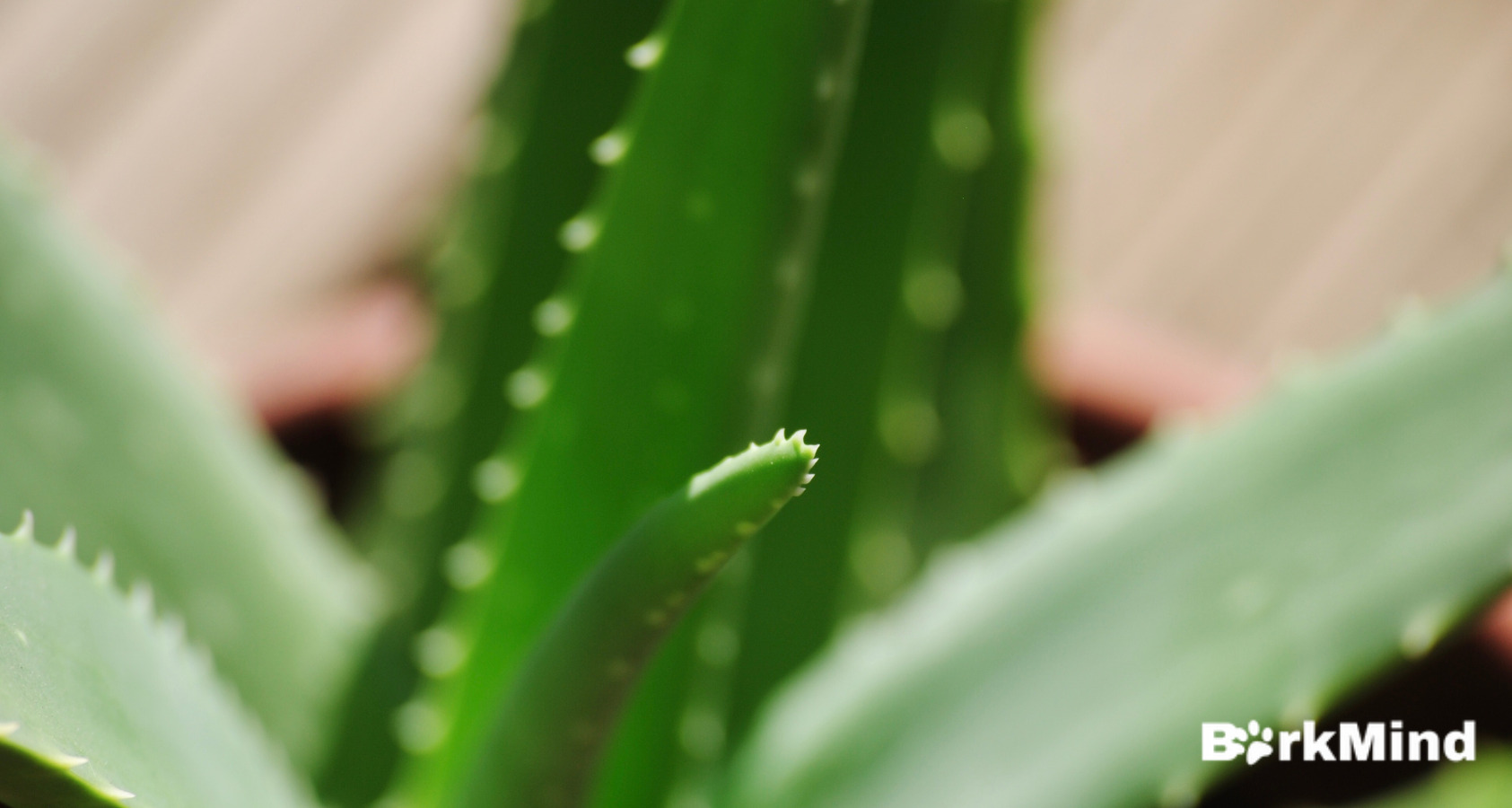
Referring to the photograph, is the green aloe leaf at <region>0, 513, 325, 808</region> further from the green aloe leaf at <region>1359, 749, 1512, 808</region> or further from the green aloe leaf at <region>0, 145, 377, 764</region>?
the green aloe leaf at <region>1359, 749, 1512, 808</region>

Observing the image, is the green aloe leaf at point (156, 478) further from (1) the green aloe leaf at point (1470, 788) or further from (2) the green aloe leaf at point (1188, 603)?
(1) the green aloe leaf at point (1470, 788)

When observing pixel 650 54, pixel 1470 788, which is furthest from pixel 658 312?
pixel 1470 788

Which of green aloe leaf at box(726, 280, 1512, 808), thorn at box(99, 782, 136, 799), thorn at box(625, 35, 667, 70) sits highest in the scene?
thorn at box(625, 35, 667, 70)

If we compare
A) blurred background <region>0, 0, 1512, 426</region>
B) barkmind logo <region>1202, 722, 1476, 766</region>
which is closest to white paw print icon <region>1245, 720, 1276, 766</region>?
barkmind logo <region>1202, 722, 1476, 766</region>

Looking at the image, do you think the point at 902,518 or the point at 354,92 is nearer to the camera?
the point at 902,518

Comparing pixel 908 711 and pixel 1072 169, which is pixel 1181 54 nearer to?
pixel 1072 169

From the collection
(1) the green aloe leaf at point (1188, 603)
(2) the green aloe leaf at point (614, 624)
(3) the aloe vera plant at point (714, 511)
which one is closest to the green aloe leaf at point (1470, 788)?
(3) the aloe vera plant at point (714, 511)

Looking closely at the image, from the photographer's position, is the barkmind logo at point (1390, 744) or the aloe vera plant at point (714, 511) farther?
the barkmind logo at point (1390, 744)

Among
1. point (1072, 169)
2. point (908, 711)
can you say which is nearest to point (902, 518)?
point (908, 711)
